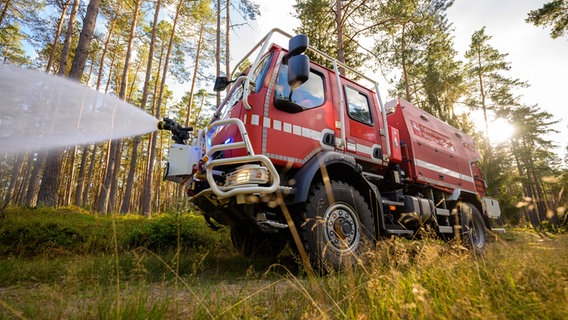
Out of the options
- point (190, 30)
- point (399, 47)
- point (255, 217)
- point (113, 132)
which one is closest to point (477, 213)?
point (255, 217)

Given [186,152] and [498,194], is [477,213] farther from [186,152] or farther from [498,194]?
[498,194]

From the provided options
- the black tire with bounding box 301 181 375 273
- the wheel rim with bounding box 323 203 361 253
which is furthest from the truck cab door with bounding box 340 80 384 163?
the wheel rim with bounding box 323 203 361 253

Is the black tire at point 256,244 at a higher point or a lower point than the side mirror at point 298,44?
lower

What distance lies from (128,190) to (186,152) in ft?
38.3

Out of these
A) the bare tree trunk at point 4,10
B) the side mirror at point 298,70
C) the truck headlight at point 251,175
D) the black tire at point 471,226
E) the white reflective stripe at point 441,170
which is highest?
the bare tree trunk at point 4,10

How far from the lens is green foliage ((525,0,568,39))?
35.5ft

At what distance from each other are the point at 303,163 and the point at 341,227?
3.24 feet

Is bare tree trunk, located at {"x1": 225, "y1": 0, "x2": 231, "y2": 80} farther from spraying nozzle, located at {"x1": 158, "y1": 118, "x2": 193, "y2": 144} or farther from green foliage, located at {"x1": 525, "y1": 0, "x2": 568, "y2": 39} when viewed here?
green foliage, located at {"x1": 525, "y1": 0, "x2": 568, "y2": 39}

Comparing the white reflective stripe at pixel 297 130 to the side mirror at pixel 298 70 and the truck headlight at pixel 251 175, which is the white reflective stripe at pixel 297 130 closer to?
the side mirror at pixel 298 70

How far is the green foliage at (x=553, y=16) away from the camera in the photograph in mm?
10812

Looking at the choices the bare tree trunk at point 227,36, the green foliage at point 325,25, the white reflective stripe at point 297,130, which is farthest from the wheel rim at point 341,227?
the bare tree trunk at point 227,36

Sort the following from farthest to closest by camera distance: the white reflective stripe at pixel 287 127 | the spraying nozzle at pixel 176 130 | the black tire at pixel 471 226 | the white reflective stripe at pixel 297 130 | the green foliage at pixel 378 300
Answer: the black tire at pixel 471 226 → the spraying nozzle at pixel 176 130 → the white reflective stripe at pixel 297 130 → the white reflective stripe at pixel 287 127 → the green foliage at pixel 378 300

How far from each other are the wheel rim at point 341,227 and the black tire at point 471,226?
10.8ft

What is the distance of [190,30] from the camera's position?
56.4 ft
